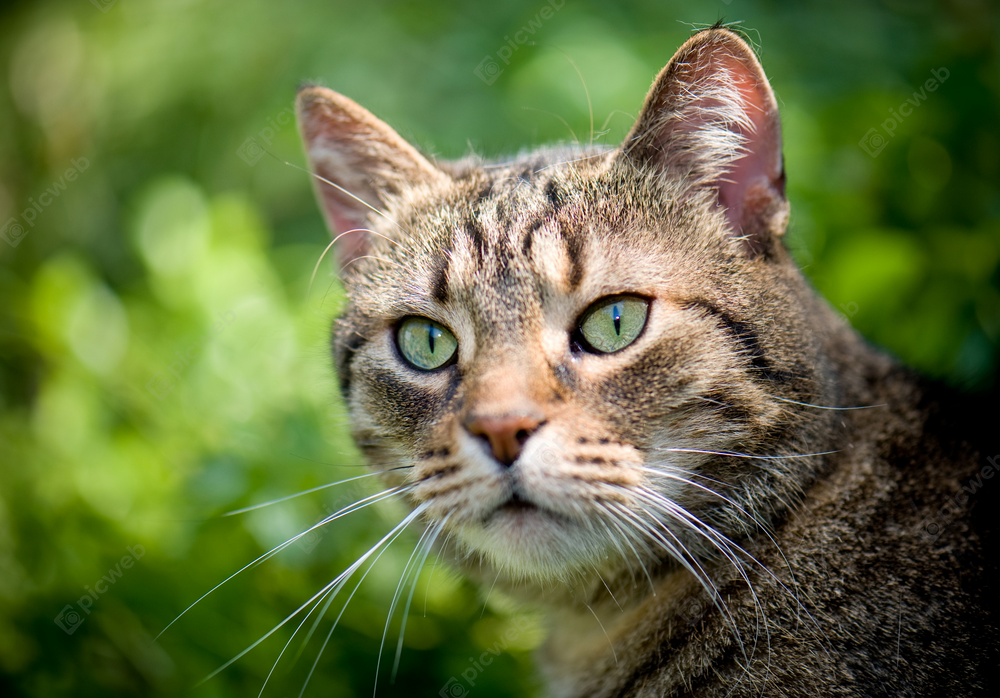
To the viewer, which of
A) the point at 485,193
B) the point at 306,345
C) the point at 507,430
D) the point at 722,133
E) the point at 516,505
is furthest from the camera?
the point at 306,345

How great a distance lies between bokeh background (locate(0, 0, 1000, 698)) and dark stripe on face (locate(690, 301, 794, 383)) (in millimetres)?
576

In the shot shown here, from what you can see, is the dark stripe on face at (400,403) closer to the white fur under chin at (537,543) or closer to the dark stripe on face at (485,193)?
the white fur under chin at (537,543)

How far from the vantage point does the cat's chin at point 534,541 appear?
1590 mm

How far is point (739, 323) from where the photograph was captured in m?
1.71

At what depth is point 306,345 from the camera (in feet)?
8.29

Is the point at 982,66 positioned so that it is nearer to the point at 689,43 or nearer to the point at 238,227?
the point at 689,43

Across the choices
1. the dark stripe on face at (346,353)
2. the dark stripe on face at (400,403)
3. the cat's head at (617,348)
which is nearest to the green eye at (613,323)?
the cat's head at (617,348)

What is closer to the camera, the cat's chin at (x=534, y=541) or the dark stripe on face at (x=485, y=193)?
the cat's chin at (x=534, y=541)

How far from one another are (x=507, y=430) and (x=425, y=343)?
0.52 m

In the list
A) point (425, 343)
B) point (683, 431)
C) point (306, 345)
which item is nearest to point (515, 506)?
point (683, 431)

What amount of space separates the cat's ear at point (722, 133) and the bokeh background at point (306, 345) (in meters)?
0.39

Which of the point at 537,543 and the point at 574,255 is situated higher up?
the point at 574,255

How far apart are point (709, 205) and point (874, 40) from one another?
7.84 ft

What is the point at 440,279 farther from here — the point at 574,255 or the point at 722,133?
the point at 722,133
